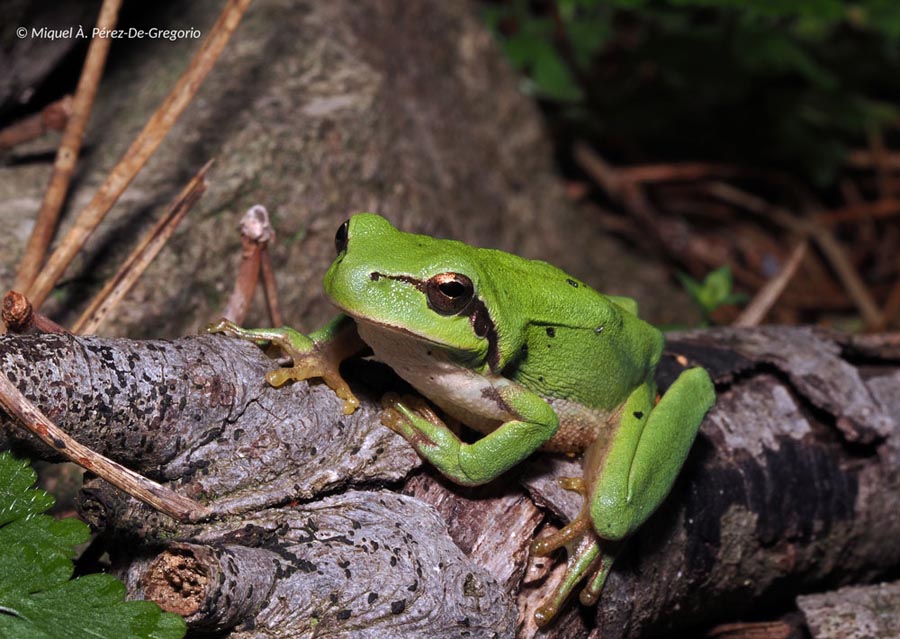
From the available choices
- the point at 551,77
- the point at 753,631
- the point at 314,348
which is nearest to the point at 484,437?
the point at 314,348

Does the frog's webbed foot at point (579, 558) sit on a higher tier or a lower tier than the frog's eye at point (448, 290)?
lower

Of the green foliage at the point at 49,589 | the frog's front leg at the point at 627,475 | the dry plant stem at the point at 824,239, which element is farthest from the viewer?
the dry plant stem at the point at 824,239

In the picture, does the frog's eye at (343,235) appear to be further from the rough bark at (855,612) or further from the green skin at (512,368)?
the rough bark at (855,612)

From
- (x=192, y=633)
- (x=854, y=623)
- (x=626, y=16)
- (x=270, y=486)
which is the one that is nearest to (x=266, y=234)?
(x=270, y=486)

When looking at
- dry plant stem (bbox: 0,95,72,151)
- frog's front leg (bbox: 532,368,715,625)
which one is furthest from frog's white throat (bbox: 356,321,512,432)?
dry plant stem (bbox: 0,95,72,151)

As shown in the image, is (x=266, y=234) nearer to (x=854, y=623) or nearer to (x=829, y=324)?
(x=854, y=623)

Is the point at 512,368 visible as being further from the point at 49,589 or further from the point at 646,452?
the point at 49,589

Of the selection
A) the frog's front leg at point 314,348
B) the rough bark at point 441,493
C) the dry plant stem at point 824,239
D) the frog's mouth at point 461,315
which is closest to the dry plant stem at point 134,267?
the frog's front leg at point 314,348
